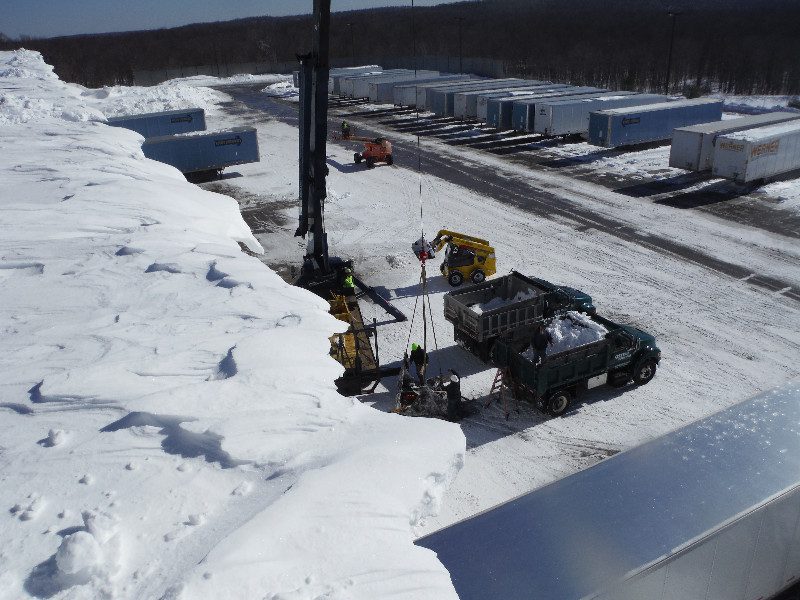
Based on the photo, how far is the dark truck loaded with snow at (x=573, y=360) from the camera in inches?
554

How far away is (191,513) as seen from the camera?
5219 millimetres

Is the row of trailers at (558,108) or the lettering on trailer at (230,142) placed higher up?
the row of trailers at (558,108)

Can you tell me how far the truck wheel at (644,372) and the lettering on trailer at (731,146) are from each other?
20.9 meters

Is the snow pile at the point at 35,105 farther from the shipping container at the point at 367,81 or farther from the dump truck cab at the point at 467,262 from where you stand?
the shipping container at the point at 367,81

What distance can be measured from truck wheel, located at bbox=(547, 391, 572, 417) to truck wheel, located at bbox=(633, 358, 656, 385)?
6.99 ft

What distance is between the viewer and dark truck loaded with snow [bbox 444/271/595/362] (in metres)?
16.1

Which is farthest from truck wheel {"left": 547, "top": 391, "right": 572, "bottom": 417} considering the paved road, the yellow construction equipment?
the paved road

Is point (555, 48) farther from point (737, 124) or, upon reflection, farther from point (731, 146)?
point (731, 146)

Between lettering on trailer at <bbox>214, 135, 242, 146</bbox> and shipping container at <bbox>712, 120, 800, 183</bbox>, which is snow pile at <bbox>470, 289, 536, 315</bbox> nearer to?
shipping container at <bbox>712, 120, 800, 183</bbox>

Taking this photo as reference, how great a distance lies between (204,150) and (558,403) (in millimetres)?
29715

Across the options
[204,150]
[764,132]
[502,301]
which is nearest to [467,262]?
[502,301]

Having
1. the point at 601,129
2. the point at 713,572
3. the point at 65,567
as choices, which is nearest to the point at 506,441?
the point at 713,572

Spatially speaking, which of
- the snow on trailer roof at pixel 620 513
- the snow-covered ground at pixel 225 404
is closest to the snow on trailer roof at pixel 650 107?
the snow-covered ground at pixel 225 404

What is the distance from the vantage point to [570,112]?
43031mm
